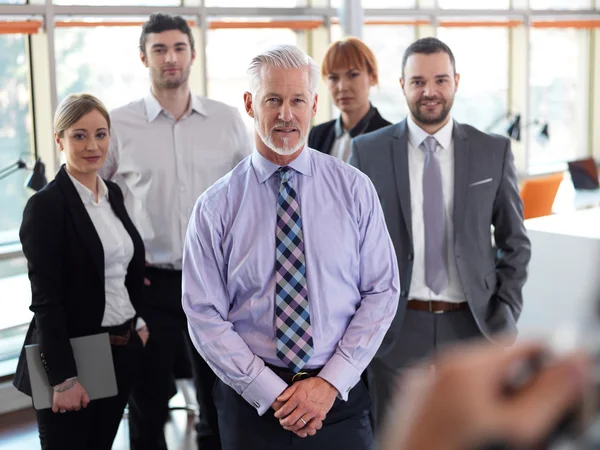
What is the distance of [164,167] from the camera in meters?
3.52

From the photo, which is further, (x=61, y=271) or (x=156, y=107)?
(x=156, y=107)

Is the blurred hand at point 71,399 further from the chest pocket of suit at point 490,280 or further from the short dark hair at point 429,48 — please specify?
the short dark hair at point 429,48

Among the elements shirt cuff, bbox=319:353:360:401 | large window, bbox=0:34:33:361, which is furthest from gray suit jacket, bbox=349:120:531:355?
large window, bbox=0:34:33:361

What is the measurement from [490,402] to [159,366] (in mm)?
3417

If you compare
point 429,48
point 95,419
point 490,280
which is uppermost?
point 429,48

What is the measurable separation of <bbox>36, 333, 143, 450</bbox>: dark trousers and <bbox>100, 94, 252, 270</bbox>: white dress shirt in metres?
A: 0.56

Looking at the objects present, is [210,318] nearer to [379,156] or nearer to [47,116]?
[379,156]

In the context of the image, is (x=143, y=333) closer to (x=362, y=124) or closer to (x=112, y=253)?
(x=112, y=253)

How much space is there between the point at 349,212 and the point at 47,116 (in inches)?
160

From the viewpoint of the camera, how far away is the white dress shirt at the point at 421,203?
300cm

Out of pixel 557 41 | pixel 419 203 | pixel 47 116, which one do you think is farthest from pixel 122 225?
pixel 557 41

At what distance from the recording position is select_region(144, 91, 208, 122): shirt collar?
357 centimetres

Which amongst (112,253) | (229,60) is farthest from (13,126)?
(112,253)

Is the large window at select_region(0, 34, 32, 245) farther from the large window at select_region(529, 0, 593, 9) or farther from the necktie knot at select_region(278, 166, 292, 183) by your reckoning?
the large window at select_region(529, 0, 593, 9)
